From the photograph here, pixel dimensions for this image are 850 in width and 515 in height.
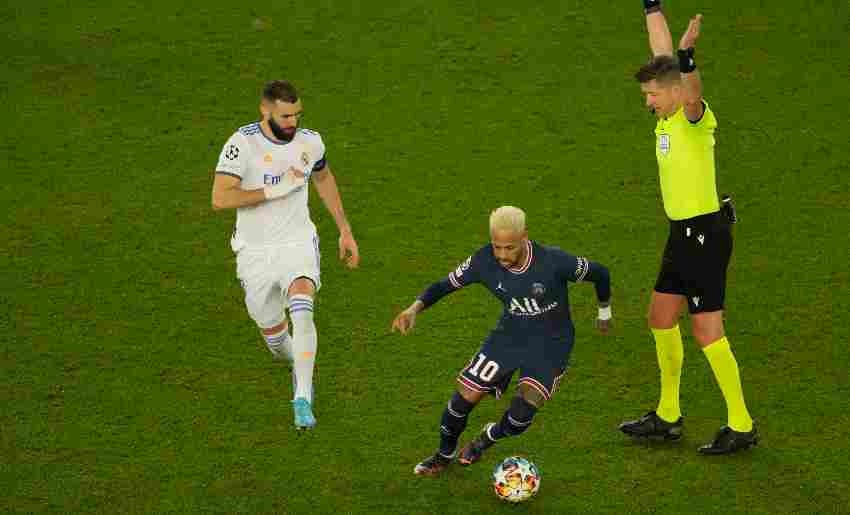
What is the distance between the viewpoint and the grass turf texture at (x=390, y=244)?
28.5ft

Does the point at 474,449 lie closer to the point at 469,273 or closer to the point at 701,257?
the point at 469,273

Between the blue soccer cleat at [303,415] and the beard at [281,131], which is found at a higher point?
the beard at [281,131]

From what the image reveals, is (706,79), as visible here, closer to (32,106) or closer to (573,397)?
(573,397)

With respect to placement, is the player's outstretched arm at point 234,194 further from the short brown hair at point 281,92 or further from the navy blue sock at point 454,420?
the navy blue sock at point 454,420

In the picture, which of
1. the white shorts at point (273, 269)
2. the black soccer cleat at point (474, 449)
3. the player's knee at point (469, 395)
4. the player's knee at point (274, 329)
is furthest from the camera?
the player's knee at point (274, 329)

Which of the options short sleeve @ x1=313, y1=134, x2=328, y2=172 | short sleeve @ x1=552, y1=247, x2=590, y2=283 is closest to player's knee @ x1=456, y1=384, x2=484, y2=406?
short sleeve @ x1=552, y1=247, x2=590, y2=283

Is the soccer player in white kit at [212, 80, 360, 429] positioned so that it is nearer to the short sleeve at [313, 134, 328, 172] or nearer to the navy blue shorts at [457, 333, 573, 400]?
the short sleeve at [313, 134, 328, 172]

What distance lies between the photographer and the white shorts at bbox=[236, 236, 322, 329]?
28.9ft

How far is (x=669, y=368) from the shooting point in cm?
Result: 889

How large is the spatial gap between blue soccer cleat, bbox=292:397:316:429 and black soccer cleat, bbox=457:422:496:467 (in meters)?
1.05

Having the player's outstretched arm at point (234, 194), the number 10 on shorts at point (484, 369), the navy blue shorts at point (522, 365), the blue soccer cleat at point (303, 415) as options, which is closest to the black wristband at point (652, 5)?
the navy blue shorts at point (522, 365)

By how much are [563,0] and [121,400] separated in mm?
9211

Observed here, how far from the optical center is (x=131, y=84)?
15070 millimetres

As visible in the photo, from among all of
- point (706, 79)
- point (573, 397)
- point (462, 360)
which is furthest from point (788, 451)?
point (706, 79)
